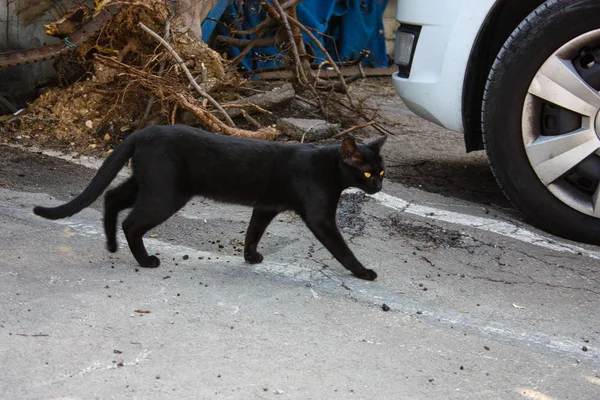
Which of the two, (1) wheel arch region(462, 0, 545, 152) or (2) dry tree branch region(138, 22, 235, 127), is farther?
(2) dry tree branch region(138, 22, 235, 127)

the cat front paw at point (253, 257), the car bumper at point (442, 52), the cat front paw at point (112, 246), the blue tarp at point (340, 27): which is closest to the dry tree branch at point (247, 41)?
the blue tarp at point (340, 27)

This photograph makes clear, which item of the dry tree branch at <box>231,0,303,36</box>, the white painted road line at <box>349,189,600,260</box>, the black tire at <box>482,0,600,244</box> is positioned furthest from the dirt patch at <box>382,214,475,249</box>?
the dry tree branch at <box>231,0,303,36</box>

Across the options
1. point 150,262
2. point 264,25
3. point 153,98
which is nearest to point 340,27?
point 264,25

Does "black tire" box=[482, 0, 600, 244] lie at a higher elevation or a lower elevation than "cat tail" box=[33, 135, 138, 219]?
higher

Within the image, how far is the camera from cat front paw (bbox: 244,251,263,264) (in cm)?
425

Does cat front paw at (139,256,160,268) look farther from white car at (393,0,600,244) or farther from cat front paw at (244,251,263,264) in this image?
white car at (393,0,600,244)

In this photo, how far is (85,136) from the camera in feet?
19.7

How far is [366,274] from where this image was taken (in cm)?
408

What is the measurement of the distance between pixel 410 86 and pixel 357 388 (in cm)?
276

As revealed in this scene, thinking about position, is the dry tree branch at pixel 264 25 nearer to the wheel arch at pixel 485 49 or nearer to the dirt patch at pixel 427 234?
the wheel arch at pixel 485 49

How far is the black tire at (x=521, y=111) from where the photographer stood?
180 inches

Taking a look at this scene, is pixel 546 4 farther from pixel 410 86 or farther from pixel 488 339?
pixel 488 339

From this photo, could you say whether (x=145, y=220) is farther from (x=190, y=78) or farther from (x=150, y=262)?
(x=190, y=78)

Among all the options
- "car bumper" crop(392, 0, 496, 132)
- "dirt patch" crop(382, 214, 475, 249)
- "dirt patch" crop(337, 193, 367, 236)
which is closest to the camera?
"dirt patch" crop(382, 214, 475, 249)
